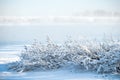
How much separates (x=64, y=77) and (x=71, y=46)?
3.21 ft

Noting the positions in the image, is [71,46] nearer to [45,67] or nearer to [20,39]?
[45,67]

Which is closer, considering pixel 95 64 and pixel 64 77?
pixel 64 77

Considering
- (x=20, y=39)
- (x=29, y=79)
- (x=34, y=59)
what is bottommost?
(x=29, y=79)

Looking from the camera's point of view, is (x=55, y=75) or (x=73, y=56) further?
(x=73, y=56)

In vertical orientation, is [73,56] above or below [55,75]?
above

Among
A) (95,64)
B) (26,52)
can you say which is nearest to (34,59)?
(26,52)

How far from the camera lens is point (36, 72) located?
574 cm

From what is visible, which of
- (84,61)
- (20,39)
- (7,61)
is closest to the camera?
(84,61)

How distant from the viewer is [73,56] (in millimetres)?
5980

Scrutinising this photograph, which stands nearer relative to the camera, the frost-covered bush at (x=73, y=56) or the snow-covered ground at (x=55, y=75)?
the snow-covered ground at (x=55, y=75)

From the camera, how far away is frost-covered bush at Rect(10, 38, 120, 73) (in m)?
5.63

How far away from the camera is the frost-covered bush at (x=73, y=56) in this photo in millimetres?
5632

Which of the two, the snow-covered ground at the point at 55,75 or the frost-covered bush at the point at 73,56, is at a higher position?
the frost-covered bush at the point at 73,56

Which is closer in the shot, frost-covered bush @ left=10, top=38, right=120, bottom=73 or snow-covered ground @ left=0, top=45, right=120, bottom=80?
snow-covered ground @ left=0, top=45, right=120, bottom=80
